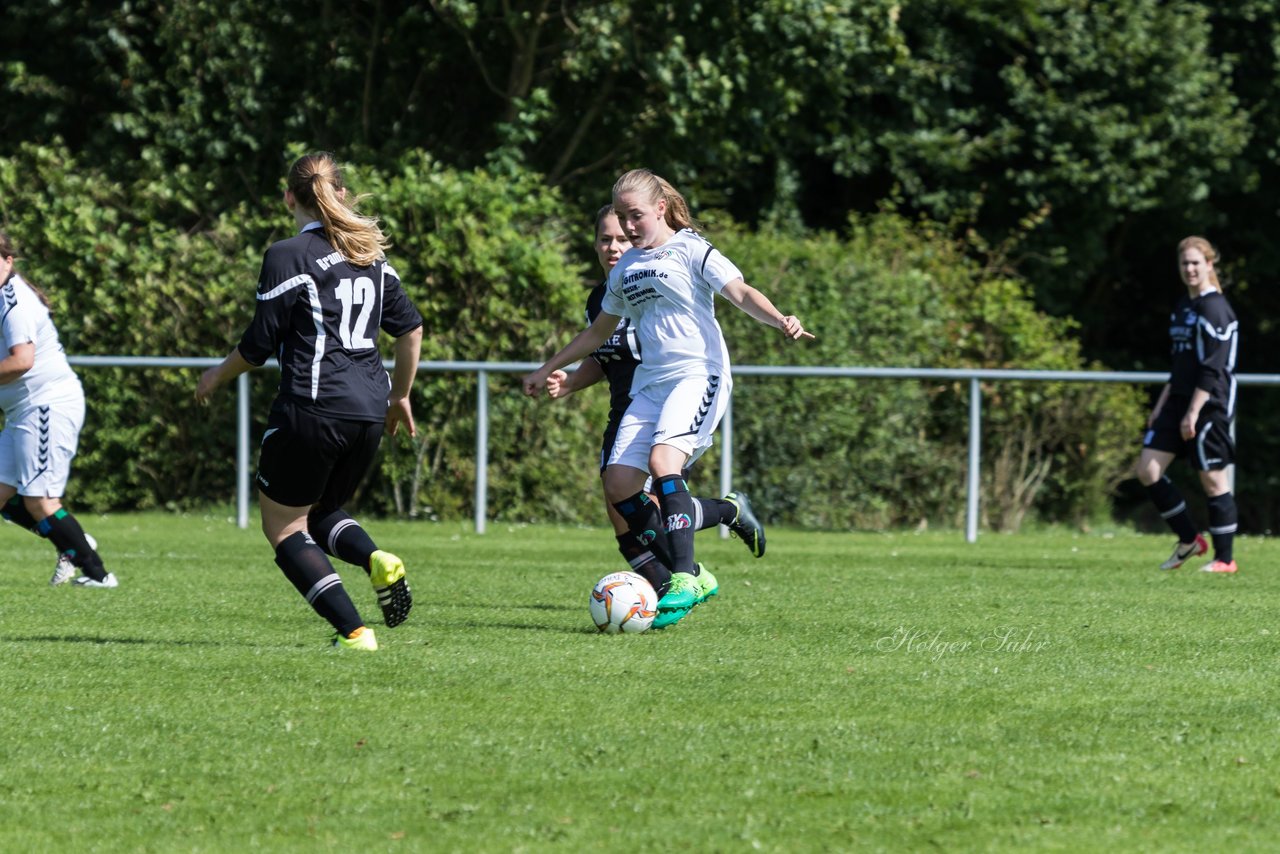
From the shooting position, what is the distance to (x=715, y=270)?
7.42m

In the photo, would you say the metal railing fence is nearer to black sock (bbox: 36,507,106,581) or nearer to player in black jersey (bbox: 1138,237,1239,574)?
player in black jersey (bbox: 1138,237,1239,574)

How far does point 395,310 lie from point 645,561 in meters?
1.71

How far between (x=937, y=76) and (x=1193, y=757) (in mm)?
17171

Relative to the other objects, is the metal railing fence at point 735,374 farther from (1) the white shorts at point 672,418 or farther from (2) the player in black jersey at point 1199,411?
(1) the white shorts at point 672,418

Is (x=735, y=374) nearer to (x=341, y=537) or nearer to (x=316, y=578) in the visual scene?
(x=341, y=537)

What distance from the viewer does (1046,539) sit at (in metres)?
13.5

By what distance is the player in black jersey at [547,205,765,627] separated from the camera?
7664 mm

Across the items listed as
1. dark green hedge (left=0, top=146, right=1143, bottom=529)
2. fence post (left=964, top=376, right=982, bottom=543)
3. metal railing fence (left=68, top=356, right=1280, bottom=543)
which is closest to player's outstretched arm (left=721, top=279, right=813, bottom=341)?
metal railing fence (left=68, top=356, right=1280, bottom=543)

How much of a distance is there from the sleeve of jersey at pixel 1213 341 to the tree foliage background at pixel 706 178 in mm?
3613

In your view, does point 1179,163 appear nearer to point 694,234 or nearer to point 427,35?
point 427,35

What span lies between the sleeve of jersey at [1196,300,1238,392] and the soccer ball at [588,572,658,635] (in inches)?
182

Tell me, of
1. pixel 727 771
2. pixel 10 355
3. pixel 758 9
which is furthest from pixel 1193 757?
pixel 758 9

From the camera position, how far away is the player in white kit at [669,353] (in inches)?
294

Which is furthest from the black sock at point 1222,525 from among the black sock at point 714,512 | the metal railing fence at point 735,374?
the black sock at point 714,512
